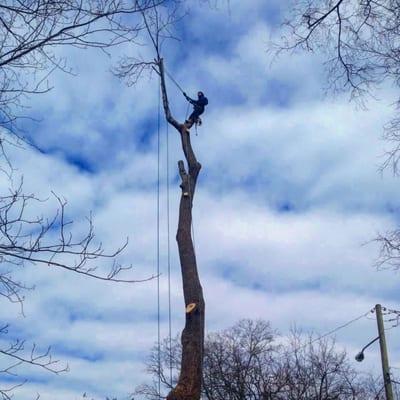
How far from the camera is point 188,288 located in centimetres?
755

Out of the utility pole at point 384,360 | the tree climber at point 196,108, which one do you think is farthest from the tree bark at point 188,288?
the utility pole at point 384,360

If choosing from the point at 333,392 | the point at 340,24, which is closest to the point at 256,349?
the point at 333,392

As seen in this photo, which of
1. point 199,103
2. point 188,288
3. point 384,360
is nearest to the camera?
point 188,288

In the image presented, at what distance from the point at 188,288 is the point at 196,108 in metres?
2.73

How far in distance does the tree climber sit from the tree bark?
0.41 ft

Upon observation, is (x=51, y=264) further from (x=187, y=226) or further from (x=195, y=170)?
(x=195, y=170)

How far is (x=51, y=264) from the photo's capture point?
3.59 meters

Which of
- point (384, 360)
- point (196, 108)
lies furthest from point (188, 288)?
point (384, 360)

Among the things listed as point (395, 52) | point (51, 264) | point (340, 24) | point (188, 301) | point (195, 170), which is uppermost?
point (195, 170)

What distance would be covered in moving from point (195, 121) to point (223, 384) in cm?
2199

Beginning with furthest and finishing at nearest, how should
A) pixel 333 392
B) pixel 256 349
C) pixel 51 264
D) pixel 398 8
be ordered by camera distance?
pixel 256 349
pixel 333 392
pixel 398 8
pixel 51 264

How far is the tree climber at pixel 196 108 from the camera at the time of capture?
8898mm

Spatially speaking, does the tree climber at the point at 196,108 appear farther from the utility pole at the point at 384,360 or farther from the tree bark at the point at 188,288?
the utility pole at the point at 384,360

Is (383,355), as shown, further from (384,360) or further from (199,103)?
(199,103)
